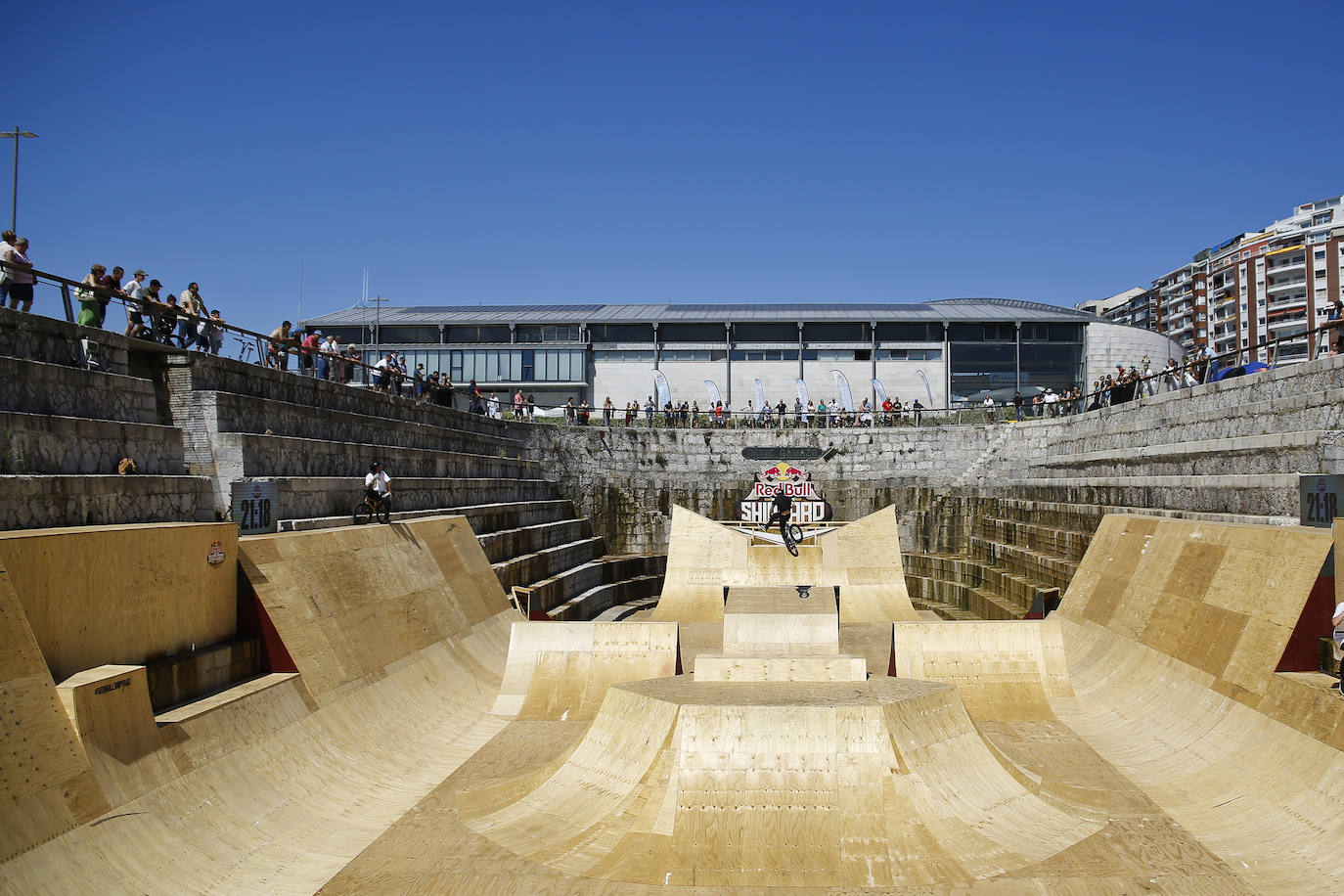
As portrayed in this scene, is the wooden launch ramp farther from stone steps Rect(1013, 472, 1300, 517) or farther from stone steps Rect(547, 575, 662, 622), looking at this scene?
Answer: stone steps Rect(547, 575, 662, 622)

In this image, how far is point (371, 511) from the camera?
15.7 m

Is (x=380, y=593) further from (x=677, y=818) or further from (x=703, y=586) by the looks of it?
(x=703, y=586)

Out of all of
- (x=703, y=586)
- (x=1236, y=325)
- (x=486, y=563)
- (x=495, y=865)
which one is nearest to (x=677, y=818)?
(x=495, y=865)

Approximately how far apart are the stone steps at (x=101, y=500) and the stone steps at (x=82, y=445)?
41 centimetres

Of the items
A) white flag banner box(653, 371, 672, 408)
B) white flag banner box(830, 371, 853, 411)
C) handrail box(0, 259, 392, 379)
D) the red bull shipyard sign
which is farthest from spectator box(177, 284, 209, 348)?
white flag banner box(830, 371, 853, 411)

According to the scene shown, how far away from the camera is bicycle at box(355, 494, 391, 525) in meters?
15.7

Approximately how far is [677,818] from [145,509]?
7.71 metres

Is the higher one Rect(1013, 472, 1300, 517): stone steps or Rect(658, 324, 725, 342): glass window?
Rect(658, 324, 725, 342): glass window

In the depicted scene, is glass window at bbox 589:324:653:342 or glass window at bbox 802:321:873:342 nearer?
glass window at bbox 802:321:873:342

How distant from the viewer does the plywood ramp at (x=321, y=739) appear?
24.9ft

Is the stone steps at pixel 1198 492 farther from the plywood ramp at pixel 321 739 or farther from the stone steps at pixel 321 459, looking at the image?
the stone steps at pixel 321 459

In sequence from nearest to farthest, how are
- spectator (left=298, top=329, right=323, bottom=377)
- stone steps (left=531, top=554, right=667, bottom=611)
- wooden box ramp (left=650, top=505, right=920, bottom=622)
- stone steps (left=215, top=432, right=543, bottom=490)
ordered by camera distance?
1. stone steps (left=215, top=432, right=543, bottom=490)
2. spectator (left=298, top=329, right=323, bottom=377)
3. stone steps (left=531, top=554, right=667, bottom=611)
4. wooden box ramp (left=650, top=505, right=920, bottom=622)

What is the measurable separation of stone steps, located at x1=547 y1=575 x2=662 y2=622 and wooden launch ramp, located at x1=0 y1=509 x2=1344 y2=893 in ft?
30.1

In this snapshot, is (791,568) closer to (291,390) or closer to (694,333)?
(291,390)
